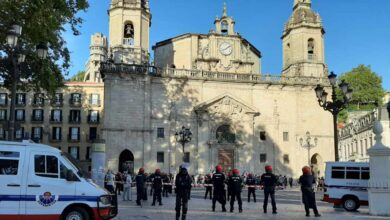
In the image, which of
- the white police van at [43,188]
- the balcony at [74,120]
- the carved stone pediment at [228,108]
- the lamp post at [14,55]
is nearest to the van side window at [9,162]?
the white police van at [43,188]

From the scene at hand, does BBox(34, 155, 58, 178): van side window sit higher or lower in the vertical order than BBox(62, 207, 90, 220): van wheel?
higher

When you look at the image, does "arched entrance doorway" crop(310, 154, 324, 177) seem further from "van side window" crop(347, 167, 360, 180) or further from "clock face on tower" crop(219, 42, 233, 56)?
"van side window" crop(347, 167, 360, 180)

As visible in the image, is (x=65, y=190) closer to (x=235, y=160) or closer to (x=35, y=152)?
(x=35, y=152)

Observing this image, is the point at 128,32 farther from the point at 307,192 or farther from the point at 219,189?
the point at 307,192

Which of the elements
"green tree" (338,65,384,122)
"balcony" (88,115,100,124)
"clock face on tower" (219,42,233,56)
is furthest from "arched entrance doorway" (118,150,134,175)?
"green tree" (338,65,384,122)

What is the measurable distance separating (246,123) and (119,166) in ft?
42.9

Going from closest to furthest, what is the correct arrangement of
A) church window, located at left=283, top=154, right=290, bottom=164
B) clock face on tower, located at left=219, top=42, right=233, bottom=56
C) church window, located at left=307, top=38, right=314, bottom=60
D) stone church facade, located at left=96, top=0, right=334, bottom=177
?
stone church facade, located at left=96, top=0, right=334, bottom=177, church window, located at left=283, top=154, right=290, bottom=164, clock face on tower, located at left=219, top=42, right=233, bottom=56, church window, located at left=307, top=38, right=314, bottom=60

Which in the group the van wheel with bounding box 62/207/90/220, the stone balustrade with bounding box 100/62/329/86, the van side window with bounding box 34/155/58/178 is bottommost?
the van wheel with bounding box 62/207/90/220

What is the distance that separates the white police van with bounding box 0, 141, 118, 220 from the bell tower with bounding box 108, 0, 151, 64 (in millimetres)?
32141

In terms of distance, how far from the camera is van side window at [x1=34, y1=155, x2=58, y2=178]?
952 cm

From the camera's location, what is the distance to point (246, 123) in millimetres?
43594

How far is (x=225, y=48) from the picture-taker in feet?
149

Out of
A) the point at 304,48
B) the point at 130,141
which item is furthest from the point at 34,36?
the point at 304,48

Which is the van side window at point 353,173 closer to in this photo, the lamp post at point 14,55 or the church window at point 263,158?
the lamp post at point 14,55
